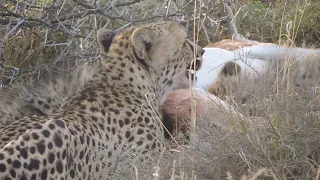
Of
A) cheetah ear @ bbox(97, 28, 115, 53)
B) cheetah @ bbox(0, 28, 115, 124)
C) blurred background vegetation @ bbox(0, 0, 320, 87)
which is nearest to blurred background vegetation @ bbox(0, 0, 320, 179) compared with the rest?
blurred background vegetation @ bbox(0, 0, 320, 87)

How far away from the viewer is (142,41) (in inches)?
149

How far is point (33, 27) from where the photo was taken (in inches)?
175

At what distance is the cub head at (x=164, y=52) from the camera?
12.5 feet

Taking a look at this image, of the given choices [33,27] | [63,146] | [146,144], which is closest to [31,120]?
[63,146]

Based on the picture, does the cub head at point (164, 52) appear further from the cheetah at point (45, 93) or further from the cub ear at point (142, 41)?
the cheetah at point (45, 93)

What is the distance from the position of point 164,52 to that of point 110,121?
621 millimetres

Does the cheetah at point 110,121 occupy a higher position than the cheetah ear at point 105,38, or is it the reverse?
the cheetah ear at point 105,38

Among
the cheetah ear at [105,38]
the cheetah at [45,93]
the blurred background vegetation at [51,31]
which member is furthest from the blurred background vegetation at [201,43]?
the cheetah ear at [105,38]

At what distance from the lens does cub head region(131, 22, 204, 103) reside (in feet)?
12.5

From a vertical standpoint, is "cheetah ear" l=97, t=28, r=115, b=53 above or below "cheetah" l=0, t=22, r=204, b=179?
above

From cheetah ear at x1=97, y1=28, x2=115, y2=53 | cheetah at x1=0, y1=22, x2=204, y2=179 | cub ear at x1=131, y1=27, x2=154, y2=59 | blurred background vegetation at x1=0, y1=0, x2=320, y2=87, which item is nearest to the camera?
cheetah at x1=0, y1=22, x2=204, y2=179

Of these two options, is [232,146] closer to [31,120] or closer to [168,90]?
[31,120]

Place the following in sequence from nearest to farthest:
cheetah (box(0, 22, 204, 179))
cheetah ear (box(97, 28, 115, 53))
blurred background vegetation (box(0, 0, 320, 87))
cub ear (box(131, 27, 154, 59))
Result: cheetah (box(0, 22, 204, 179)) < cub ear (box(131, 27, 154, 59)) < cheetah ear (box(97, 28, 115, 53)) < blurred background vegetation (box(0, 0, 320, 87))

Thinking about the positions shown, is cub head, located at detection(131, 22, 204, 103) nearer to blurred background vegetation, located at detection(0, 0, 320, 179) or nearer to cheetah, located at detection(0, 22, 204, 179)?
cheetah, located at detection(0, 22, 204, 179)
